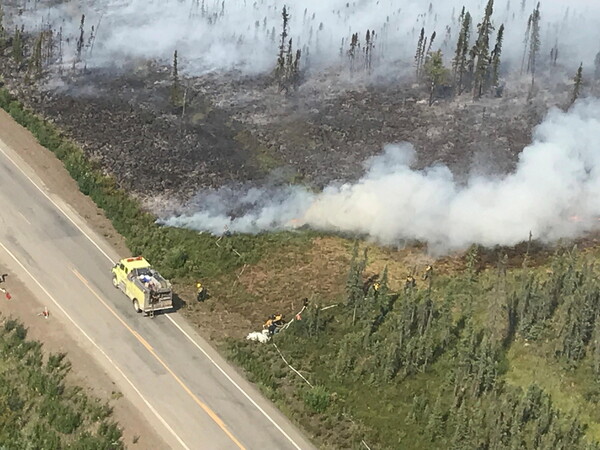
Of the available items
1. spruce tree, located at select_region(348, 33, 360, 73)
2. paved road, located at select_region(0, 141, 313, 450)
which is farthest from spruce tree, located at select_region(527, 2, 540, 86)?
paved road, located at select_region(0, 141, 313, 450)

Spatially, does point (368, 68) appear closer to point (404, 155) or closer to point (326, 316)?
point (404, 155)

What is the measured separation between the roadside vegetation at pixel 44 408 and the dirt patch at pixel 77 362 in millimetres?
501

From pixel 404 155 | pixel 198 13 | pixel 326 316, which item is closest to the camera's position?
pixel 326 316

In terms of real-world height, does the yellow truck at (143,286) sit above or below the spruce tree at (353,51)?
below

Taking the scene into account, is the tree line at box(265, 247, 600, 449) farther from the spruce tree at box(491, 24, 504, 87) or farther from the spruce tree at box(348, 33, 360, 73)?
the spruce tree at box(348, 33, 360, 73)

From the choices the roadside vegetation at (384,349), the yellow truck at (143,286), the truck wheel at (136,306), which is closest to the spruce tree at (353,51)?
the roadside vegetation at (384,349)

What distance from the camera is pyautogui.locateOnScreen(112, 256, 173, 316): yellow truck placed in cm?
4994

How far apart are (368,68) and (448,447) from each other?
59239mm

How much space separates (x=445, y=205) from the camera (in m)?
57.7

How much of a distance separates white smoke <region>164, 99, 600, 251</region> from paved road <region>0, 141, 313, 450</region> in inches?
334

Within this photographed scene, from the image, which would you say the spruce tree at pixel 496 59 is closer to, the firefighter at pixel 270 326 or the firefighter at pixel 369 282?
the firefighter at pixel 369 282

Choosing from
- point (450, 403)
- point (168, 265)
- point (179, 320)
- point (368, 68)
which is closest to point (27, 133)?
point (168, 265)

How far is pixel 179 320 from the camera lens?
167 ft

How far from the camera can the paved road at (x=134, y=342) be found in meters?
42.0
